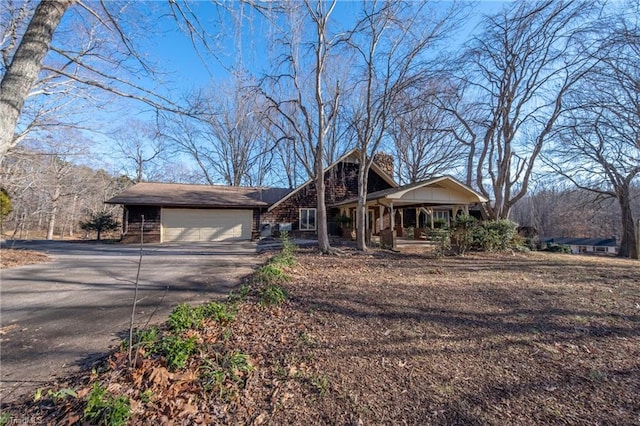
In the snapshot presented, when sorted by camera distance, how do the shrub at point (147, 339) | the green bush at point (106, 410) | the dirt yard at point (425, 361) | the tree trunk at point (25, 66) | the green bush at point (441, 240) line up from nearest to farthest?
the green bush at point (106, 410) → the dirt yard at point (425, 361) → the tree trunk at point (25, 66) → the shrub at point (147, 339) → the green bush at point (441, 240)

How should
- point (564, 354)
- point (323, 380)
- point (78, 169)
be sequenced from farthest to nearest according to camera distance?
point (78, 169)
point (564, 354)
point (323, 380)

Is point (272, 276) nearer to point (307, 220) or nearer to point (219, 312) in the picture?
point (219, 312)

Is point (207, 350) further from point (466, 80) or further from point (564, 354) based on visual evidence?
point (466, 80)

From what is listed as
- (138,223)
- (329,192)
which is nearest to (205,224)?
(138,223)

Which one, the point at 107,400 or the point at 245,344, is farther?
the point at 245,344

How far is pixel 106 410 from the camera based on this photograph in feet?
7.05

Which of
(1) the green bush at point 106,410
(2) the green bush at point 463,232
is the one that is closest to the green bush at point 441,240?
(2) the green bush at point 463,232

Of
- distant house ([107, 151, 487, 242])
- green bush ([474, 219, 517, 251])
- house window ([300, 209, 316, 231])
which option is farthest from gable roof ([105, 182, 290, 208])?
green bush ([474, 219, 517, 251])

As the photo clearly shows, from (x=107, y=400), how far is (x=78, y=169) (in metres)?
35.0

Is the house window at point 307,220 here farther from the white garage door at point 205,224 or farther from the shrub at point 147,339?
the shrub at point 147,339

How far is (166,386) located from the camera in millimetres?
2527

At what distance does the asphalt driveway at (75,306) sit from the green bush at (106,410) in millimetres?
972

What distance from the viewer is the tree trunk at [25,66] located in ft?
8.45

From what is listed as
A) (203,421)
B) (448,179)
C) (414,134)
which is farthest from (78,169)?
(203,421)
